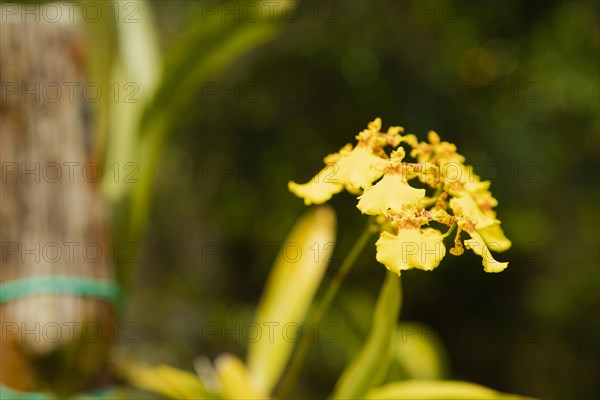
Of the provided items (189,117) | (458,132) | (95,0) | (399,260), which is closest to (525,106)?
(458,132)

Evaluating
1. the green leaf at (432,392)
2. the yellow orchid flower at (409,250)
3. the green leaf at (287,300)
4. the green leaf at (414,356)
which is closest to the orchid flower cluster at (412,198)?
the yellow orchid flower at (409,250)

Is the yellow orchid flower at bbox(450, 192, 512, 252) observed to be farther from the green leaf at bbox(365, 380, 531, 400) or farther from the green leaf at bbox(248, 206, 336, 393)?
the green leaf at bbox(248, 206, 336, 393)

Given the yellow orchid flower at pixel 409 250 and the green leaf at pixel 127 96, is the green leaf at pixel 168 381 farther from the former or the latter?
the yellow orchid flower at pixel 409 250

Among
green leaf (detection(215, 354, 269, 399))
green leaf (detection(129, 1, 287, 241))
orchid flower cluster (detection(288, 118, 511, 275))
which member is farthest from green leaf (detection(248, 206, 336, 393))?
orchid flower cluster (detection(288, 118, 511, 275))

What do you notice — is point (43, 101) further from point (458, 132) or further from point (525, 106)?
point (525, 106)

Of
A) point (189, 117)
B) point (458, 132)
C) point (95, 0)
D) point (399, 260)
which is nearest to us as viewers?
point (399, 260)

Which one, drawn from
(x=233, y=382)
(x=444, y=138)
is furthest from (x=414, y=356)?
(x=444, y=138)

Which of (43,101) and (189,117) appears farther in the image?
(189,117)
